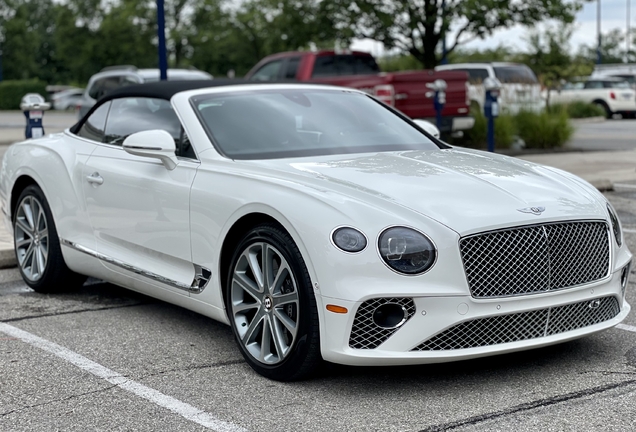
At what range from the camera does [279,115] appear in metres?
5.69

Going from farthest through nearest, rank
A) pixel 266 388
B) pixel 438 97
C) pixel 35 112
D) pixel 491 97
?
pixel 438 97 < pixel 491 97 < pixel 35 112 < pixel 266 388

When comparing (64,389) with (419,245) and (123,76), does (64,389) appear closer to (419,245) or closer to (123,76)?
(419,245)

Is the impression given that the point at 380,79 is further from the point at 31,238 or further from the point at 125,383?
the point at 125,383

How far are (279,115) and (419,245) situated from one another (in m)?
1.81

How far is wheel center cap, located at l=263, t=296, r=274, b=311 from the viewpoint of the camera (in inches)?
181

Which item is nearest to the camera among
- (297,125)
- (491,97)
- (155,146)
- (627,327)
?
(155,146)

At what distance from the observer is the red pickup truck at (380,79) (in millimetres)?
16078

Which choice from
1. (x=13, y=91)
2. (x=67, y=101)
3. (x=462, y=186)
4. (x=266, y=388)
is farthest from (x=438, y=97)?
(x=13, y=91)

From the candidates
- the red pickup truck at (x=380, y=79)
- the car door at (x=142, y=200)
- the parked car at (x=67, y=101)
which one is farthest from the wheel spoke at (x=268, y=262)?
the parked car at (x=67, y=101)

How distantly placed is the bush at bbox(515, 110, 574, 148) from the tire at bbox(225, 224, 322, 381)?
14.0 m

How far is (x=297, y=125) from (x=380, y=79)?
10676 millimetres

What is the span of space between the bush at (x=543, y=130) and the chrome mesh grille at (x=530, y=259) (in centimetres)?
1377

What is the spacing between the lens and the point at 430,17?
19.9 meters

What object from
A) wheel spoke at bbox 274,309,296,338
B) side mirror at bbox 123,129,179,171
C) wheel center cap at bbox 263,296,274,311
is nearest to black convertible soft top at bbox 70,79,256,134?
side mirror at bbox 123,129,179,171
